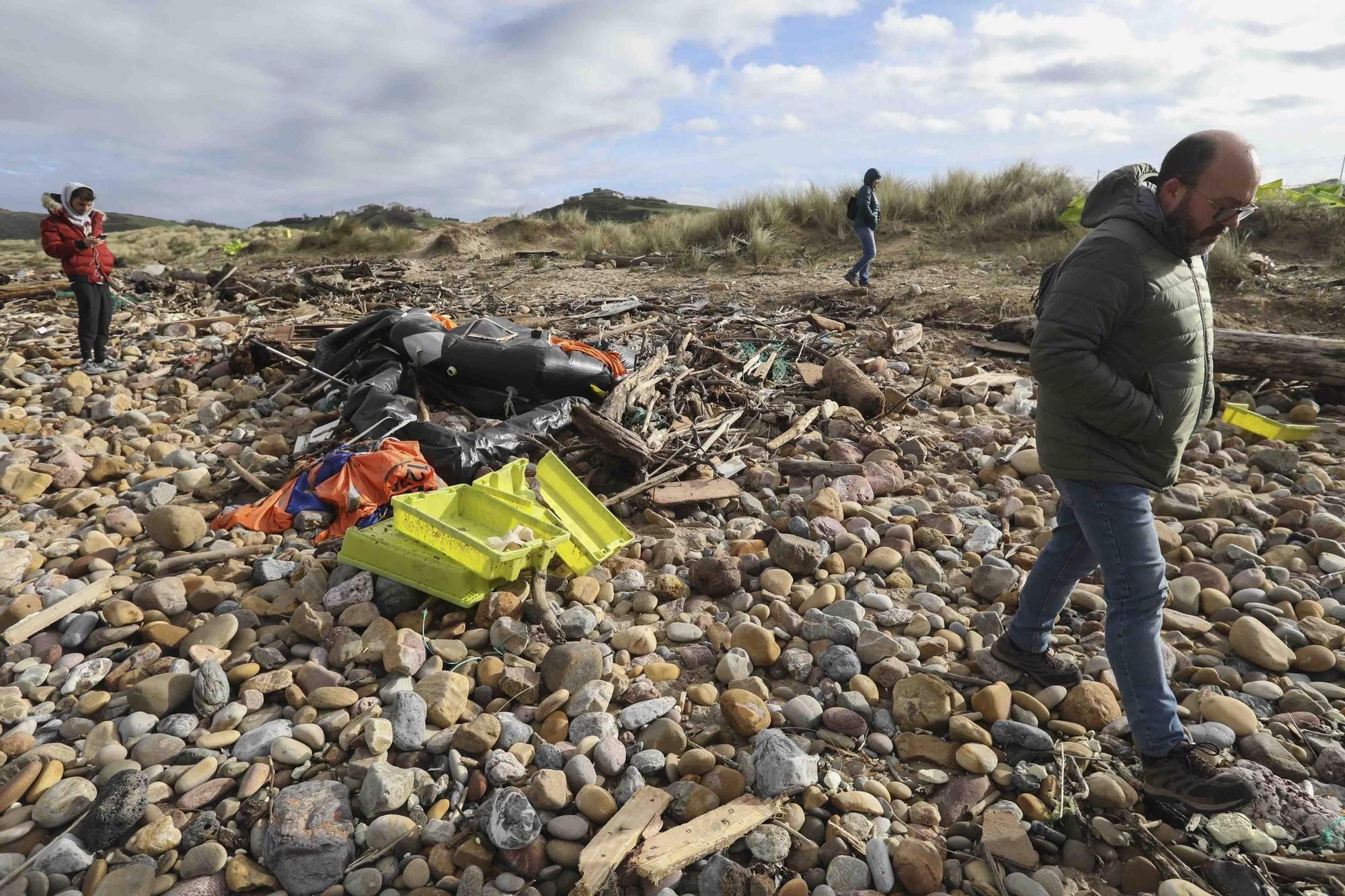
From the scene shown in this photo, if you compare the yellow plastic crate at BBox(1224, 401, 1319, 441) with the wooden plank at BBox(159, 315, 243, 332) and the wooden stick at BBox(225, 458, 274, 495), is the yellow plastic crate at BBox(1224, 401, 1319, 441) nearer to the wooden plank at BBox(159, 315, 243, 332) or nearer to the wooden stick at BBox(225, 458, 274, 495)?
the wooden stick at BBox(225, 458, 274, 495)

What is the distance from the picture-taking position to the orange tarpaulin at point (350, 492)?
Result: 3852 mm

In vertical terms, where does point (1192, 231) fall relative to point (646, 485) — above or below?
above

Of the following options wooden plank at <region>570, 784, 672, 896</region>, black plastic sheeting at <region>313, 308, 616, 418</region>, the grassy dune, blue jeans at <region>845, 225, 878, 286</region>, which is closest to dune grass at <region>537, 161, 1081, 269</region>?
the grassy dune

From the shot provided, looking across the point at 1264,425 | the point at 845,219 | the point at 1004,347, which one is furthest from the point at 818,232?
the point at 1264,425

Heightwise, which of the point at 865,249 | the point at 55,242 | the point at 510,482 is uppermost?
Answer: the point at 55,242

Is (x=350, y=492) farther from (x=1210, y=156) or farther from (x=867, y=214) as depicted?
(x=867, y=214)

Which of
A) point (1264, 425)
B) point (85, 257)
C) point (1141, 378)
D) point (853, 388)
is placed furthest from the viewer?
point (85, 257)

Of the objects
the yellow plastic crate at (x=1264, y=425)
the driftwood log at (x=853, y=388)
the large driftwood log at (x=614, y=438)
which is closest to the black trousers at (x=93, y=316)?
the large driftwood log at (x=614, y=438)

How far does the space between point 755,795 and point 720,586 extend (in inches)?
48.3

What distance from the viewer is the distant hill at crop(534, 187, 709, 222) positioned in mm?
22422

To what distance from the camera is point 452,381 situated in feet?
17.9

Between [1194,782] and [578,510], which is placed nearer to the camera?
[1194,782]

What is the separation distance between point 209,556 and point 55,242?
16.1 feet

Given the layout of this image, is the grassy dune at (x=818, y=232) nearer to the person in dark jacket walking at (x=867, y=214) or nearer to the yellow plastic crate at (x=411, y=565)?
the person in dark jacket walking at (x=867, y=214)
